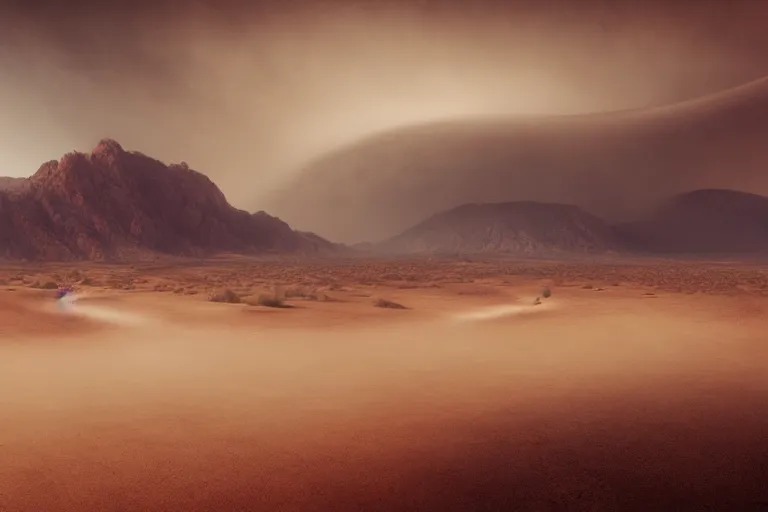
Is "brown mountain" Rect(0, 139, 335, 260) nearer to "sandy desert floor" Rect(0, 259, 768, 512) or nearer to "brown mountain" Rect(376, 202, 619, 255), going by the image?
"brown mountain" Rect(376, 202, 619, 255)

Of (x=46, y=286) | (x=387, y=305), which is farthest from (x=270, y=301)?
(x=46, y=286)

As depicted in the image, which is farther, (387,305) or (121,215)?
(121,215)

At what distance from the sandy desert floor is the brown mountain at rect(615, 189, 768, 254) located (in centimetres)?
15102

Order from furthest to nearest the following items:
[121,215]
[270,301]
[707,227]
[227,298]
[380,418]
A: [707,227]
[121,215]
[227,298]
[270,301]
[380,418]

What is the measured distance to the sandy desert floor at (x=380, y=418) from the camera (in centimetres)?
482

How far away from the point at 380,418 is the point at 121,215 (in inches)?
3757

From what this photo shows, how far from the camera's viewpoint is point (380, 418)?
6.88 meters

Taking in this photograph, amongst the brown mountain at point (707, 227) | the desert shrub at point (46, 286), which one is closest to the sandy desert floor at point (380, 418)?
the desert shrub at point (46, 286)

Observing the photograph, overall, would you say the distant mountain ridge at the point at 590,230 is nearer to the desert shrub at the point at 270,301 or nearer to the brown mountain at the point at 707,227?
the brown mountain at the point at 707,227

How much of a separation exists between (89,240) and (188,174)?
32.8 m

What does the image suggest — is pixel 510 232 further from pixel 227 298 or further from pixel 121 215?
pixel 227 298

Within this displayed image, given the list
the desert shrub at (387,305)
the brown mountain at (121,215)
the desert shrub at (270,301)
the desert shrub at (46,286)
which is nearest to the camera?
the desert shrub at (270,301)

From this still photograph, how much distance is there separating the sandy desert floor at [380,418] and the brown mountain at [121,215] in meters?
74.7

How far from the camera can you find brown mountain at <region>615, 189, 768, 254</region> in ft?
483
